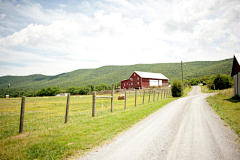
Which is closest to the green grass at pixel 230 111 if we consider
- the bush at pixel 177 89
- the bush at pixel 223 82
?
the bush at pixel 177 89

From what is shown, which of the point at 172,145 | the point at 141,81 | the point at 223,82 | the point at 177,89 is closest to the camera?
the point at 172,145

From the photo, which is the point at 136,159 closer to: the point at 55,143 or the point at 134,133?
the point at 134,133

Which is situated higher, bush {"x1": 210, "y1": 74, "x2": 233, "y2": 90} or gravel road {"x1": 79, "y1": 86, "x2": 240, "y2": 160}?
bush {"x1": 210, "y1": 74, "x2": 233, "y2": 90}

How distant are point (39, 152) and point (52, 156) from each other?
680mm

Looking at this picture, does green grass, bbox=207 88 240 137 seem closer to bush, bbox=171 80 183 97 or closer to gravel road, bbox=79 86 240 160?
gravel road, bbox=79 86 240 160

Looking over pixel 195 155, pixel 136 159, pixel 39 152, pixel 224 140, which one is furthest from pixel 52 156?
pixel 224 140

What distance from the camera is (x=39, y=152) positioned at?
4801mm

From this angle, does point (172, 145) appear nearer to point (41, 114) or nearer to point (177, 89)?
point (41, 114)

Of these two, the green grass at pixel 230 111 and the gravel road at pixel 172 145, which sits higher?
the green grass at pixel 230 111

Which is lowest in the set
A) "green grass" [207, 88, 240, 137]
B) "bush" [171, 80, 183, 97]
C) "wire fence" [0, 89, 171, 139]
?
"wire fence" [0, 89, 171, 139]

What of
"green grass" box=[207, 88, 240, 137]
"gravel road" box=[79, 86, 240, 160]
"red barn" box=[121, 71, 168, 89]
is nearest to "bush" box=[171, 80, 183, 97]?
"green grass" box=[207, 88, 240, 137]

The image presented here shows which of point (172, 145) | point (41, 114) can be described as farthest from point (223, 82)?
point (41, 114)

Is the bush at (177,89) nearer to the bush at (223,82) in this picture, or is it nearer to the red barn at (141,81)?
the bush at (223,82)

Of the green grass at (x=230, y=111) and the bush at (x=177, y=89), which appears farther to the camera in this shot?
the bush at (x=177, y=89)
